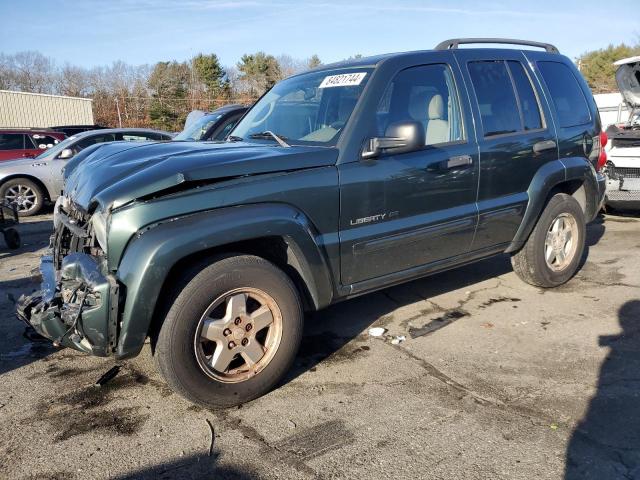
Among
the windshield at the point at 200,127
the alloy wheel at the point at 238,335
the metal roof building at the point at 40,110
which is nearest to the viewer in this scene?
the alloy wheel at the point at 238,335

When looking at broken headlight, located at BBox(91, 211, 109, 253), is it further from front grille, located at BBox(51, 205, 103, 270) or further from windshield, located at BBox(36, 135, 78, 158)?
windshield, located at BBox(36, 135, 78, 158)

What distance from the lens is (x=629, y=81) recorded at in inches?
340

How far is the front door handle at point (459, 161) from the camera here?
3.92m

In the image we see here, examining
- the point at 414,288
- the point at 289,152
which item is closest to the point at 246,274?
the point at 289,152

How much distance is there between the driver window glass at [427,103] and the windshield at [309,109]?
24 centimetres

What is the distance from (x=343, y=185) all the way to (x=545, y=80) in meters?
2.59

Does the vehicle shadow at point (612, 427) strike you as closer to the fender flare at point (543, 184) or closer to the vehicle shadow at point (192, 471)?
the fender flare at point (543, 184)

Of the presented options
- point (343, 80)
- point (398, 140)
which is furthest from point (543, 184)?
point (343, 80)

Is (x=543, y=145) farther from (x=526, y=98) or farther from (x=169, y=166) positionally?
(x=169, y=166)

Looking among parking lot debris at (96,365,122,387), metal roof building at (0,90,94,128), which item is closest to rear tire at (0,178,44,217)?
parking lot debris at (96,365,122,387)

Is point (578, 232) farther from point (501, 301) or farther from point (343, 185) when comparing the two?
point (343, 185)

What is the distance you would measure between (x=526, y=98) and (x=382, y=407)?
9.80ft

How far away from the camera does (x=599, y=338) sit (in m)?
4.02

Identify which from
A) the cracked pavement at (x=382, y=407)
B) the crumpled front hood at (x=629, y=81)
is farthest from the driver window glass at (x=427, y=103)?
the crumpled front hood at (x=629, y=81)
